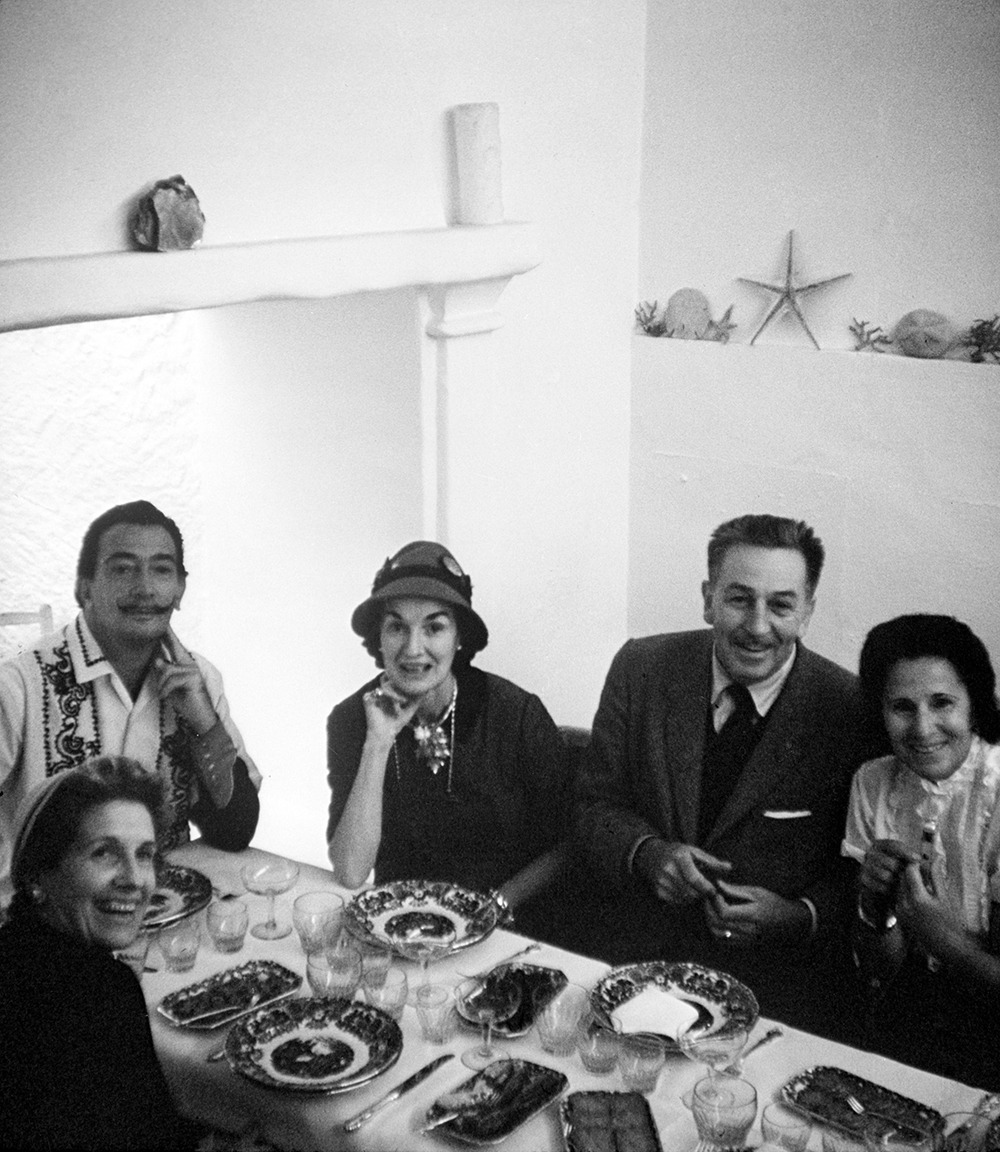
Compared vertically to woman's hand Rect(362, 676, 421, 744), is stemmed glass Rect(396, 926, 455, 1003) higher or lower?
lower

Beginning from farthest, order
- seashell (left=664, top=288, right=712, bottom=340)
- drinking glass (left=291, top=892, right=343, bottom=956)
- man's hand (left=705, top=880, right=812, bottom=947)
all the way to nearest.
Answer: seashell (left=664, top=288, right=712, bottom=340), man's hand (left=705, top=880, right=812, bottom=947), drinking glass (left=291, top=892, right=343, bottom=956)

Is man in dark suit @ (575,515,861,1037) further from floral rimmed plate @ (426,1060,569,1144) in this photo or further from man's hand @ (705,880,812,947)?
floral rimmed plate @ (426,1060,569,1144)

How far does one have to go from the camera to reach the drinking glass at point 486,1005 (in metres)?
2.57

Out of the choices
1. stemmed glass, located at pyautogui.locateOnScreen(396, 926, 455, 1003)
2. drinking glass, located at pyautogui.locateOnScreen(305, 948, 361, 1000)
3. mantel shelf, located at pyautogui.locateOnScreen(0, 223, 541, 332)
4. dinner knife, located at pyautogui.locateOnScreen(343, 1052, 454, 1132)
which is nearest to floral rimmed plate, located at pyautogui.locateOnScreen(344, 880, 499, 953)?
stemmed glass, located at pyautogui.locateOnScreen(396, 926, 455, 1003)

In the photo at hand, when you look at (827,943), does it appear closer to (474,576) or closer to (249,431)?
(474,576)

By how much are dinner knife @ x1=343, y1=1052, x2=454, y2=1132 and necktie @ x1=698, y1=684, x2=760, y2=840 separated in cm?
107

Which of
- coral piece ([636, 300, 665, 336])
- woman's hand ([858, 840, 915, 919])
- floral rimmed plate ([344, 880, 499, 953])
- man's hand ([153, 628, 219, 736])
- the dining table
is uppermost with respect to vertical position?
coral piece ([636, 300, 665, 336])

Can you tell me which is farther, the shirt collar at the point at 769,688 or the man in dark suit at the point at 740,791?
the shirt collar at the point at 769,688

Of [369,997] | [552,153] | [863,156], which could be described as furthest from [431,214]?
[369,997]

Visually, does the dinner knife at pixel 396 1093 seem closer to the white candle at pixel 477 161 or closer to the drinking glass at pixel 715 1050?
the drinking glass at pixel 715 1050

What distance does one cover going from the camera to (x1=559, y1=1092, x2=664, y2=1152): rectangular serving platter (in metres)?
2.32

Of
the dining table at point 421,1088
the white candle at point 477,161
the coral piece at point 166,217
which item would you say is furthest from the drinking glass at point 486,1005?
the white candle at point 477,161

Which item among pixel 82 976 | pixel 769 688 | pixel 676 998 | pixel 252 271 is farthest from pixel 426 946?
pixel 252 271

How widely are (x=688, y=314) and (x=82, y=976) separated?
9.43 ft
